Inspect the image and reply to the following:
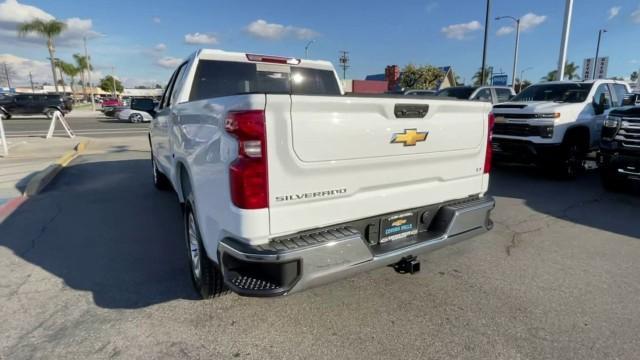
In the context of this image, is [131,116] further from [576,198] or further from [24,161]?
[576,198]

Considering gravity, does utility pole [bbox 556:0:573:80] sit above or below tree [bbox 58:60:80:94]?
below

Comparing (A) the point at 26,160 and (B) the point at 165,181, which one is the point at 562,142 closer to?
(B) the point at 165,181

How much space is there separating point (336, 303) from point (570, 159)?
22.3 feet

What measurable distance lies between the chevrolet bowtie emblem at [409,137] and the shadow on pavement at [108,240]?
211 centimetres

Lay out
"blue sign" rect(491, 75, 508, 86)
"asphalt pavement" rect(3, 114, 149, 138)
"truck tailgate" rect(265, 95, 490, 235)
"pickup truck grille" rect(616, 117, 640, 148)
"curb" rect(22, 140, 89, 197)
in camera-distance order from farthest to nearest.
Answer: "blue sign" rect(491, 75, 508, 86)
"asphalt pavement" rect(3, 114, 149, 138)
"curb" rect(22, 140, 89, 197)
"pickup truck grille" rect(616, 117, 640, 148)
"truck tailgate" rect(265, 95, 490, 235)

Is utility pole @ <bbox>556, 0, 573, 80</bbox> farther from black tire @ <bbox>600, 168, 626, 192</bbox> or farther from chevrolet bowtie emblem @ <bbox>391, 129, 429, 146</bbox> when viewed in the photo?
chevrolet bowtie emblem @ <bbox>391, 129, 429, 146</bbox>

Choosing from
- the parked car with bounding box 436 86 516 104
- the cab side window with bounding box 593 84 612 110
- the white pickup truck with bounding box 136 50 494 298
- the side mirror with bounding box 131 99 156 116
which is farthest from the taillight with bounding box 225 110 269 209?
the parked car with bounding box 436 86 516 104

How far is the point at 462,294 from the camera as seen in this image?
3.23 meters

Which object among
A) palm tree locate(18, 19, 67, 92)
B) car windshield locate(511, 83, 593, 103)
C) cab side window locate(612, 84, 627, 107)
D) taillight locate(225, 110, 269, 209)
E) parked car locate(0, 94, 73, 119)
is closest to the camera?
taillight locate(225, 110, 269, 209)

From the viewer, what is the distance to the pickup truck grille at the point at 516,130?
24.1 ft

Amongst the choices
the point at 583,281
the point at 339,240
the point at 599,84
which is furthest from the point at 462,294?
the point at 599,84

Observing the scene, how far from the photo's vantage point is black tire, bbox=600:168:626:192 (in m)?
6.37

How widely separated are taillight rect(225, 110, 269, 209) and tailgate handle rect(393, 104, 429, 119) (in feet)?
3.25

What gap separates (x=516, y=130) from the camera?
7633 millimetres
